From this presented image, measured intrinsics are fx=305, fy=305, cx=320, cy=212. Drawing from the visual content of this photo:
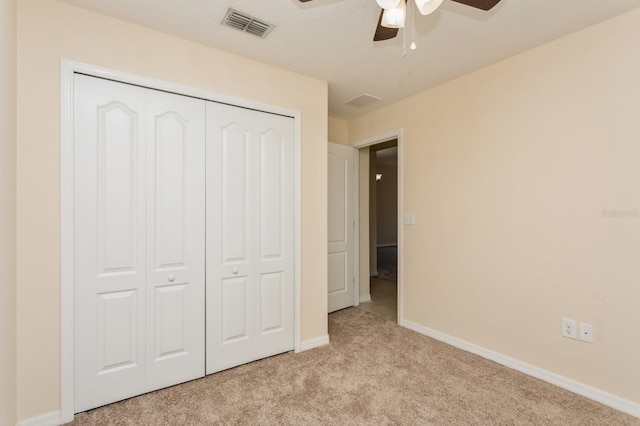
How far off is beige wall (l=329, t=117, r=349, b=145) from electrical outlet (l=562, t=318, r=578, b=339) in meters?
2.93

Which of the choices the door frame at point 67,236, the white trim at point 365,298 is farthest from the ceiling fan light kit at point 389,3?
the white trim at point 365,298

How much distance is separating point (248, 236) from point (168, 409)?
1.24 m

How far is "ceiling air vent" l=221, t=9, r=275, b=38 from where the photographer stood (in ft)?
6.31

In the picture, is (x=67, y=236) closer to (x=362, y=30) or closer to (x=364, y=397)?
(x=364, y=397)

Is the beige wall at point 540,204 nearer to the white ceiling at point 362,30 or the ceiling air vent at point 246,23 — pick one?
the white ceiling at point 362,30

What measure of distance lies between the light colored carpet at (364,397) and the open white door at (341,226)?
4.14ft

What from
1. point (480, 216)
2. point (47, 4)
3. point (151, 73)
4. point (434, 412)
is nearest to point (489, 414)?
point (434, 412)

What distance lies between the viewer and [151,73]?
81.7 inches

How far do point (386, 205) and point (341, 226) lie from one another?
638 centimetres

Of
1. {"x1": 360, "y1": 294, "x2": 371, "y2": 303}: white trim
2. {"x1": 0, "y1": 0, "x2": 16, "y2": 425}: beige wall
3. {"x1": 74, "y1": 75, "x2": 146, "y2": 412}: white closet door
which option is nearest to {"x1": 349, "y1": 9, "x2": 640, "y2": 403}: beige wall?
{"x1": 360, "y1": 294, "x2": 371, "y2": 303}: white trim

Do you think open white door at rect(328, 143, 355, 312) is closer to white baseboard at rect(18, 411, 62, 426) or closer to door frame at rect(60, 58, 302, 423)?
door frame at rect(60, 58, 302, 423)

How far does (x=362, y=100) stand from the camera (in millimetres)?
3352

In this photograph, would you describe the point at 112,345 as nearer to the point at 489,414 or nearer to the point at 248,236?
the point at 248,236

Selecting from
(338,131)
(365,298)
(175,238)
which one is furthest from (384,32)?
(365,298)
